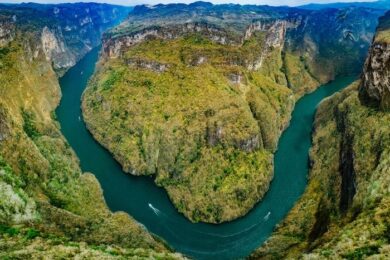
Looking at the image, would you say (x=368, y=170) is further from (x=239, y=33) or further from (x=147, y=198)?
(x=239, y=33)

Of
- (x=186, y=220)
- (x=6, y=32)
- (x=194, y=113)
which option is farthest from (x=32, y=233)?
(x=6, y=32)

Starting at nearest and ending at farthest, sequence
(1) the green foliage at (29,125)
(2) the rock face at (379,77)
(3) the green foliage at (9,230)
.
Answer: (3) the green foliage at (9,230) < (2) the rock face at (379,77) < (1) the green foliage at (29,125)

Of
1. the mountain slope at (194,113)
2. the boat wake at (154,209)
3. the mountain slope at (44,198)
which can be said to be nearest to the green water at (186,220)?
the boat wake at (154,209)

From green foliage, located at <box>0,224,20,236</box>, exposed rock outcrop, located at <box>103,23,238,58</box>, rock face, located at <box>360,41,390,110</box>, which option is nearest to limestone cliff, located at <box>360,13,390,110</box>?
rock face, located at <box>360,41,390,110</box>

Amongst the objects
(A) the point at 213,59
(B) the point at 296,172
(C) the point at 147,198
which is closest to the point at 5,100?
(C) the point at 147,198

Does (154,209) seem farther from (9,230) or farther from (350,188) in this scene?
(350,188)

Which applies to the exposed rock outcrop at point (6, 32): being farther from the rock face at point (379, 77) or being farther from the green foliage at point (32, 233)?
the rock face at point (379, 77)

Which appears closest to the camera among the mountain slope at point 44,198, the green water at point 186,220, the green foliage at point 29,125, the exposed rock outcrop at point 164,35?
the mountain slope at point 44,198
